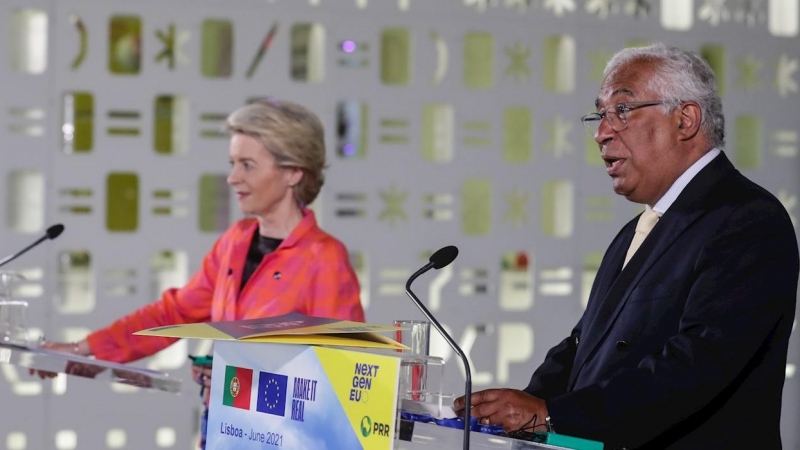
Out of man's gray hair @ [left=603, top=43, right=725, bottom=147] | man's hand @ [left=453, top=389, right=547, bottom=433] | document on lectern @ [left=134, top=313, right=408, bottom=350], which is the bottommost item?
man's hand @ [left=453, top=389, right=547, bottom=433]

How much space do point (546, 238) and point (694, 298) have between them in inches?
157

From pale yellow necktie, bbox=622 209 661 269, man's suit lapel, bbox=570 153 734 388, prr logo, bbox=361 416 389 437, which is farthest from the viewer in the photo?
pale yellow necktie, bbox=622 209 661 269

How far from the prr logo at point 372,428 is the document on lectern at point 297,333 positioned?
0.53 ft

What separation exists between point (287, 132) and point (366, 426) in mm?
2170

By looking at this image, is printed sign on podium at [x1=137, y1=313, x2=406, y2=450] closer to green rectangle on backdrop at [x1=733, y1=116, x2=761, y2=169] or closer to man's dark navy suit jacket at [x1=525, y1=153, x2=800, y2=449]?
man's dark navy suit jacket at [x1=525, y1=153, x2=800, y2=449]

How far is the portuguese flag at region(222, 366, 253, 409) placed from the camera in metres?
2.17

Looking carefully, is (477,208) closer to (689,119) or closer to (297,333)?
(689,119)

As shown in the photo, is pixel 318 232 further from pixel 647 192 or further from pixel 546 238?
pixel 546 238

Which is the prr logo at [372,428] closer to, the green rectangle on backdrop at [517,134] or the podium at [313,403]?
the podium at [313,403]

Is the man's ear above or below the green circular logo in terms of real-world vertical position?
above

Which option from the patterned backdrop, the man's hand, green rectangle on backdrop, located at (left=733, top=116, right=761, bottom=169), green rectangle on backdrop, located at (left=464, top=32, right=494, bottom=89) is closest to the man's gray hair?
the man's hand

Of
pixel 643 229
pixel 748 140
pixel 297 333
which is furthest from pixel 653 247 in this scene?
pixel 748 140

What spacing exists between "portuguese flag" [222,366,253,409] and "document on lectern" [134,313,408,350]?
0.08m

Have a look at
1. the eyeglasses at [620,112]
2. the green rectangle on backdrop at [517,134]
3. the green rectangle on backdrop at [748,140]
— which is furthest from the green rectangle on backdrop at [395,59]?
the eyeglasses at [620,112]
